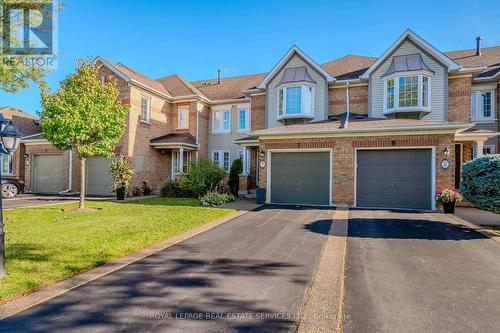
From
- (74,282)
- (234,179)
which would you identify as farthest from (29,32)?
(74,282)

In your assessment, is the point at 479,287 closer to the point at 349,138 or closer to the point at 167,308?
the point at 167,308

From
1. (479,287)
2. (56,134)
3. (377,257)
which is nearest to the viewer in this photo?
(479,287)

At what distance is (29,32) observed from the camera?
13.8m

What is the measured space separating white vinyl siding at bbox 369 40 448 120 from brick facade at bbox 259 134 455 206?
3.82 m

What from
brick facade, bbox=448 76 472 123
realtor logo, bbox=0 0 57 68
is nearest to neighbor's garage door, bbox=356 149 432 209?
brick facade, bbox=448 76 472 123

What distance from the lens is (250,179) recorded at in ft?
60.6

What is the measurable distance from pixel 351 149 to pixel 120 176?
12809mm

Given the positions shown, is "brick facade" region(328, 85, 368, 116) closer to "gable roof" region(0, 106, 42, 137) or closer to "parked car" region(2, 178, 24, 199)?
"parked car" region(2, 178, 24, 199)

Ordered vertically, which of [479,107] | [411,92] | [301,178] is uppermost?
[411,92]

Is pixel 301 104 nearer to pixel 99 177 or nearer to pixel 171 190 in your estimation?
pixel 171 190

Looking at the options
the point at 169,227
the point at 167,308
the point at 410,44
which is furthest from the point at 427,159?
the point at 167,308

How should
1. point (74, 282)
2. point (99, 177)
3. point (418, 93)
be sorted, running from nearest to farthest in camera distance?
point (74, 282)
point (418, 93)
point (99, 177)

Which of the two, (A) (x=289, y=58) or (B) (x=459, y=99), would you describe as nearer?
(B) (x=459, y=99)

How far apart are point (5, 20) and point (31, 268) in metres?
14.3
